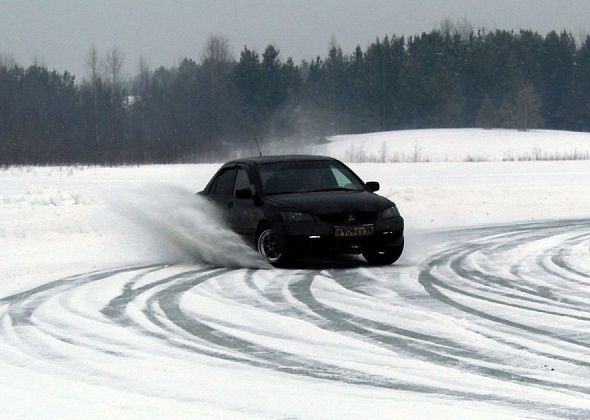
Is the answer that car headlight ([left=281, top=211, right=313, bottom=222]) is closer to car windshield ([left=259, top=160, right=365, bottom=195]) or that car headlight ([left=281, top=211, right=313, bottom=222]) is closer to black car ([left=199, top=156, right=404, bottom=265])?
black car ([left=199, top=156, right=404, bottom=265])

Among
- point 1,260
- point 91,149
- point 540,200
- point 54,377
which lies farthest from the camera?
point 91,149

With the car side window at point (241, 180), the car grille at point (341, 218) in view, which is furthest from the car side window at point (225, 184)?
the car grille at point (341, 218)

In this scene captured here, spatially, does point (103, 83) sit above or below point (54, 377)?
above

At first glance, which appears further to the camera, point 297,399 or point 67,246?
point 67,246

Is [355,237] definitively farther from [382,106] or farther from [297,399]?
[382,106]

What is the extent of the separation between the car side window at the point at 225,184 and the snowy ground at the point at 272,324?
1.18 feet

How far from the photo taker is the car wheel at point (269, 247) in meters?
14.7

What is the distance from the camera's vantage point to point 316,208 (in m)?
14.5

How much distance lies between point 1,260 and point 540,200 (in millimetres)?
17376

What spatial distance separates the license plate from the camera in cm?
1432

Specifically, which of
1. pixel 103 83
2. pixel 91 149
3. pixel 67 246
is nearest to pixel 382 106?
pixel 103 83

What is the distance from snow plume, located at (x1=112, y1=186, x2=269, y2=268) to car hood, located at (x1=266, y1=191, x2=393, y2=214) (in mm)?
906

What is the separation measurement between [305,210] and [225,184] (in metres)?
2.33

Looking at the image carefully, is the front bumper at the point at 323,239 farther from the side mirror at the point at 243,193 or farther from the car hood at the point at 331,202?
the side mirror at the point at 243,193
